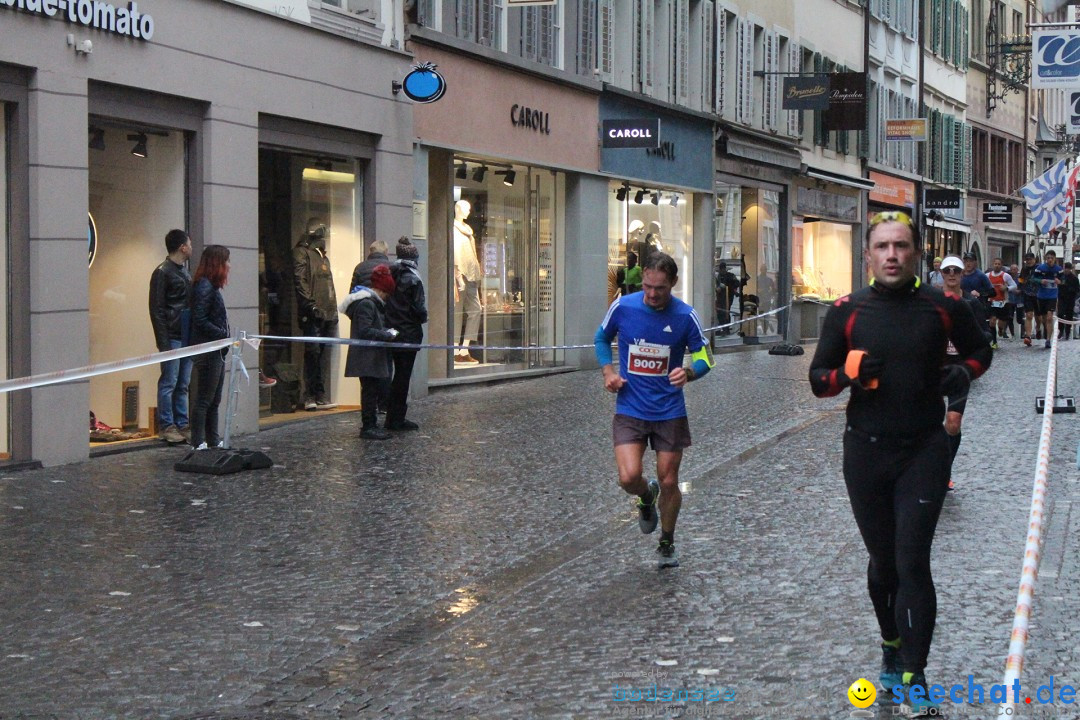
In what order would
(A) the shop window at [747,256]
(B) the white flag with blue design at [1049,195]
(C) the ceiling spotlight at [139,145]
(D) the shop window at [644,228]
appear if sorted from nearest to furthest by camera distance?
(C) the ceiling spotlight at [139,145] < (B) the white flag with blue design at [1049,195] < (D) the shop window at [644,228] < (A) the shop window at [747,256]

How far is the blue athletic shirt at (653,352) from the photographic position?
8.50 meters

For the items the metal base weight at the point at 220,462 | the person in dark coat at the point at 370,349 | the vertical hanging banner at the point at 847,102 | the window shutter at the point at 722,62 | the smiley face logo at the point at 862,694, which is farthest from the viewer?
the vertical hanging banner at the point at 847,102

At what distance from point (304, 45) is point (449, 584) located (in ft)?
31.7

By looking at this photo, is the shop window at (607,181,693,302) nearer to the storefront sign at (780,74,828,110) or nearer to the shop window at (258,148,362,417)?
the storefront sign at (780,74,828,110)

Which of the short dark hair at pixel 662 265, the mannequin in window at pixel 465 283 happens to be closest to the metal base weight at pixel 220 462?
the short dark hair at pixel 662 265

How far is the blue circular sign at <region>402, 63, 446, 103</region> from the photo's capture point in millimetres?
17969

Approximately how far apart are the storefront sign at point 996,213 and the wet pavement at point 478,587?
38994mm

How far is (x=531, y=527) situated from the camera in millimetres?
9656

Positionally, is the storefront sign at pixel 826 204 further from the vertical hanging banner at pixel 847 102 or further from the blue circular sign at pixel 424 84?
the blue circular sign at pixel 424 84

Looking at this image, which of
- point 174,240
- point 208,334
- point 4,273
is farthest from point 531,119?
point 4,273

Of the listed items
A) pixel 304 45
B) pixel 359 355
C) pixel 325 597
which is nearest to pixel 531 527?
pixel 325 597

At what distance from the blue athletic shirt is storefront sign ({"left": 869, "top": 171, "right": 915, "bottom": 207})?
33226mm

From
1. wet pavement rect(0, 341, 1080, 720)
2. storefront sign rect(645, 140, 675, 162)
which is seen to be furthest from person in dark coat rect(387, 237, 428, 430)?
storefront sign rect(645, 140, 675, 162)

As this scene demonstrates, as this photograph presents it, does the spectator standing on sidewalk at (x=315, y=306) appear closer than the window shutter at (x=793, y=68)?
Yes
